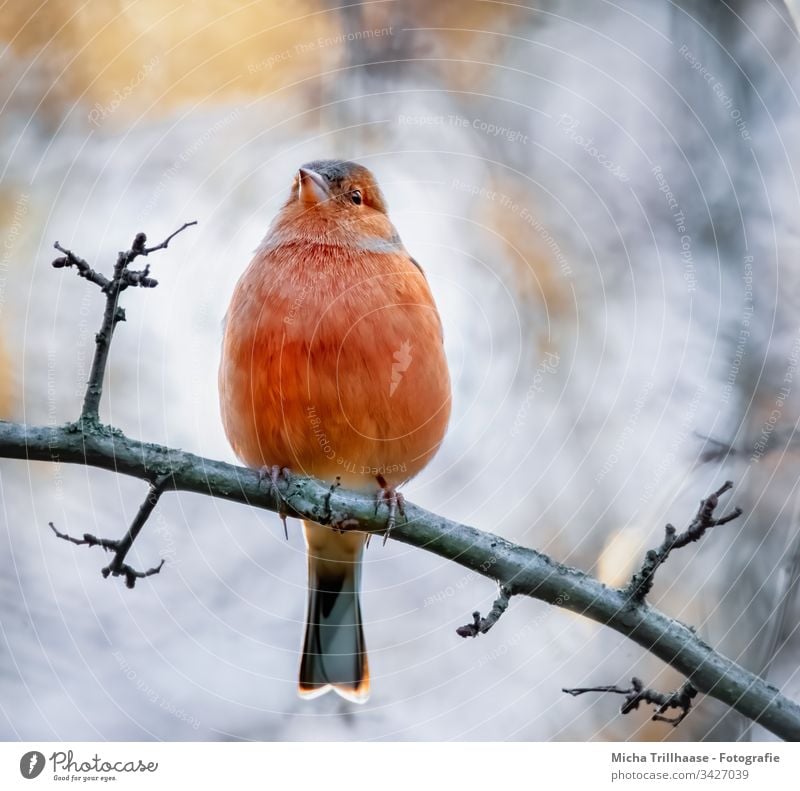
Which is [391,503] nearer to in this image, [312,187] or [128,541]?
[128,541]

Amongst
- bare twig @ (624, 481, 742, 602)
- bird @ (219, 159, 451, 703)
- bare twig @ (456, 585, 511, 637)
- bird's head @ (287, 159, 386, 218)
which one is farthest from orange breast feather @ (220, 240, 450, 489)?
bare twig @ (624, 481, 742, 602)

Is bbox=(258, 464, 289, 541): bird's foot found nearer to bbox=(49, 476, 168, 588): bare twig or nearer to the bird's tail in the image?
bbox=(49, 476, 168, 588): bare twig

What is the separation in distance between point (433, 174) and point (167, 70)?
928 mm

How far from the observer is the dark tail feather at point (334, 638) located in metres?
3.12

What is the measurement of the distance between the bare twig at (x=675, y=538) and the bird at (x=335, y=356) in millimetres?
666

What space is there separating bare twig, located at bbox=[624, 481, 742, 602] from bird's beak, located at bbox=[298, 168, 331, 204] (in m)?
1.56

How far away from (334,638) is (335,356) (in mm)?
1054

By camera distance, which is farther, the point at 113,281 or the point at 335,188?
the point at 335,188

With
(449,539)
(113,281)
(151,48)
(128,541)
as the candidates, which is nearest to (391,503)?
(449,539)

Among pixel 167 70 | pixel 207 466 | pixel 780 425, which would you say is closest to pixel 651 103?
pixel 780 425

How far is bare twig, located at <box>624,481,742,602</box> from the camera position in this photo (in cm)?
217

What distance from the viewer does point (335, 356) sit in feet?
9.02

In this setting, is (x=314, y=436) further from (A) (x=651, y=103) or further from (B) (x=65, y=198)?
(A) (x=651, y=103)

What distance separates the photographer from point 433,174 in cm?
316
